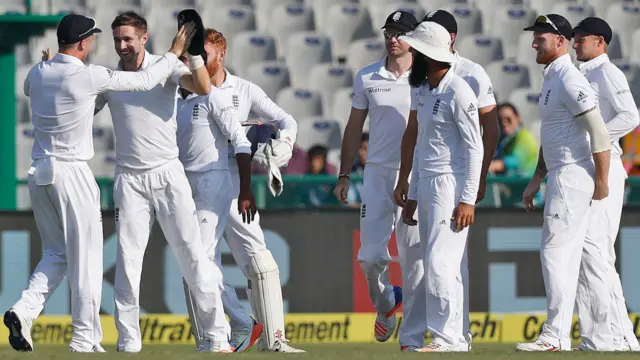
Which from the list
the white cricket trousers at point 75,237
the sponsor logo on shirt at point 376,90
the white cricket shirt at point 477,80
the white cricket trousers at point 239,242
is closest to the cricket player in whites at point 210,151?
the white cricket trousers at point 239,242

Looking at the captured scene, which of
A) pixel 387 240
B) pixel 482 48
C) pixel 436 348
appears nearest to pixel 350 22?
pixel 482 48

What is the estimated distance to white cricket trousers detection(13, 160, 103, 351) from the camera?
764 cm

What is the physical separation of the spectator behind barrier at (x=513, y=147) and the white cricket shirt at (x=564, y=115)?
3.36 meters

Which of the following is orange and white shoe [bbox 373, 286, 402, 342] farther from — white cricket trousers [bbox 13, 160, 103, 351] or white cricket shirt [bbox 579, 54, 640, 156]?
white cricket trousers [bbox 13, 160, 103, 351]

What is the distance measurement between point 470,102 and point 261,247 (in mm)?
1784

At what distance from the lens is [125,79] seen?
24.9 ft

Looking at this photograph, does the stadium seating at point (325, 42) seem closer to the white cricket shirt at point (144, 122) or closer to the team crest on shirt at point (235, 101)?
the team crest on shirt at point (235, 101)

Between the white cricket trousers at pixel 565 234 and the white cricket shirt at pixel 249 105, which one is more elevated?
the white cricket shirt at pixel 249 105

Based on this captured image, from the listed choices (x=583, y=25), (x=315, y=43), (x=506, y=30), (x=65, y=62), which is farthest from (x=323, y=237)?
(x=506, y=30)

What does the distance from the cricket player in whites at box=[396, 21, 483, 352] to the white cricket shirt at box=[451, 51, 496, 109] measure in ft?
1.35

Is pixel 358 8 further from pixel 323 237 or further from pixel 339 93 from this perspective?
pixel 323 237

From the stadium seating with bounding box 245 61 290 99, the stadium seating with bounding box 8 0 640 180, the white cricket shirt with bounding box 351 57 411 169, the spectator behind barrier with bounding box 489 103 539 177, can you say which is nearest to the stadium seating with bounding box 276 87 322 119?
the stadium seating with bounding box 8 0 640 180

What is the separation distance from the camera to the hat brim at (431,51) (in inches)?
307

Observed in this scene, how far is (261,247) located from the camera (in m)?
8.70
